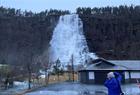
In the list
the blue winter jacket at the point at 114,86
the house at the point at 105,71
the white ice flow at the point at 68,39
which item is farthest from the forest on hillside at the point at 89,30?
the blue winter jacket at the point at 114,86

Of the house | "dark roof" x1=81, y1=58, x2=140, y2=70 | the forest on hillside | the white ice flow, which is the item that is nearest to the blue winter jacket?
the house

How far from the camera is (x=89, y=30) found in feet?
401

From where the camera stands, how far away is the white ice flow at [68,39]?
11291 centimetres

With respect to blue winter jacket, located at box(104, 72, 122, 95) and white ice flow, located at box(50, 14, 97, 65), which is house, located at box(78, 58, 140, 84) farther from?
white ice flow, located at box(50, 14, 97, 65)

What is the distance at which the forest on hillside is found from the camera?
340 feet

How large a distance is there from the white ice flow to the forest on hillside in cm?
167

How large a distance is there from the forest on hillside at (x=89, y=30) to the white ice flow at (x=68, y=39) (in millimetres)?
1669

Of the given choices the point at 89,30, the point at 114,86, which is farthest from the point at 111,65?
the point at 89,30

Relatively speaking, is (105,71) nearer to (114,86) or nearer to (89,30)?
(114,86)

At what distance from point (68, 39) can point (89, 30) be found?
7.59m

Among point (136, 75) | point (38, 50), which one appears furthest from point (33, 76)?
point (38, 50)

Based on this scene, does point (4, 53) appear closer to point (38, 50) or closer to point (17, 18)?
point (38, 50)

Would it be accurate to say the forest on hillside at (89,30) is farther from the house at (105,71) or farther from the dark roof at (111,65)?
the house at (105,71)

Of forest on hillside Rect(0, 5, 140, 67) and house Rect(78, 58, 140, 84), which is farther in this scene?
forest on hillside Rect(0, 5, 140, 67)
